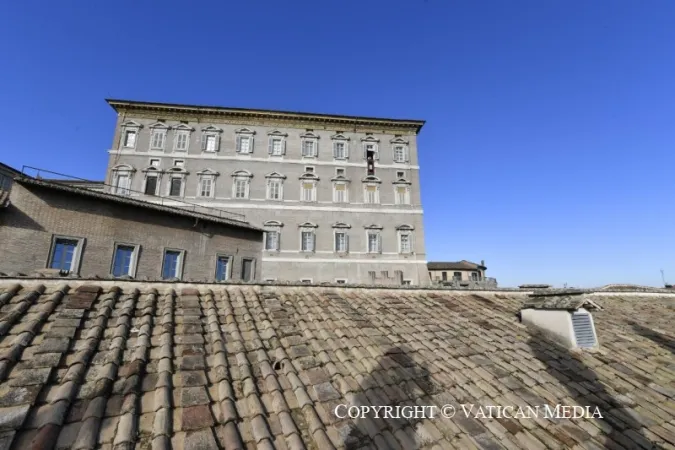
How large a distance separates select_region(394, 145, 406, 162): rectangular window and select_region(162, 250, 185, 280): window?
23.7m

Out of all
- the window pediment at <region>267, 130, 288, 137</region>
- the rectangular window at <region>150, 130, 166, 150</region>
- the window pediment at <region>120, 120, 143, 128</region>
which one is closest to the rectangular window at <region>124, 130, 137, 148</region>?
the window pediment at <region>120, 120, 143, 128</region>

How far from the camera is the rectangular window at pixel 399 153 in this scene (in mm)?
32281

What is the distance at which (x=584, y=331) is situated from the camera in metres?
6.16

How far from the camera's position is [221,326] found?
4.41 m

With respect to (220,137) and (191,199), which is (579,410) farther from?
(220,137)

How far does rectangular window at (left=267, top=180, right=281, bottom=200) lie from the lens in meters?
29.2

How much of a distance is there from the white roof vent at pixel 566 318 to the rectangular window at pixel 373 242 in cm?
2209

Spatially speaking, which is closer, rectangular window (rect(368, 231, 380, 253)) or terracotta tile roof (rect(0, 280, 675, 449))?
terracotta tile roof (rect(0, 280, 675, 449))

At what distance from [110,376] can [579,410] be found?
5.63 metres

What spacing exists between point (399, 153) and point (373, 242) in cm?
1034

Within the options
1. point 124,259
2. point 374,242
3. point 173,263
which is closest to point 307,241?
point 374,242

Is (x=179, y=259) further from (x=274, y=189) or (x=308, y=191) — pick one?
(x=308, y=191)

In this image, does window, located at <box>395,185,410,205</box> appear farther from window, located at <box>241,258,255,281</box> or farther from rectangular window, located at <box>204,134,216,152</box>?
rectangular window, located at <box>204,134,216,152</box>

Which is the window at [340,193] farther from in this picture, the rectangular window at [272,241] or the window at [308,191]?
the rectangular window at [272,241]
